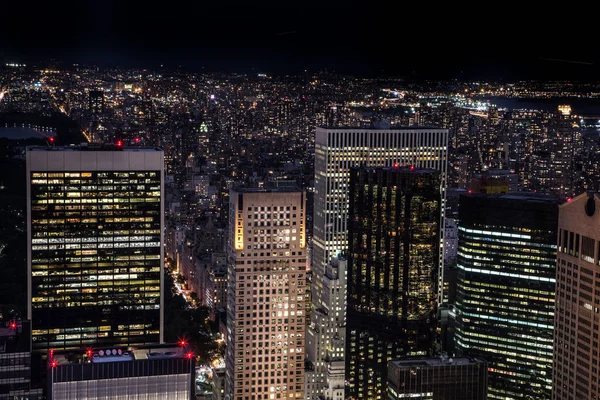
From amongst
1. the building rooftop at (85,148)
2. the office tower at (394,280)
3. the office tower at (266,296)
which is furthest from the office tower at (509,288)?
the building rooftop at (85,148)

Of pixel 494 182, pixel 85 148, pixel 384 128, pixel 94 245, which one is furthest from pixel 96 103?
pixel 494 182

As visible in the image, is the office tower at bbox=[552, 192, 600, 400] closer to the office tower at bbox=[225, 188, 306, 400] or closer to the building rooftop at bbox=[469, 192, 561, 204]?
the building rooftop at bbox=[469, 192, 561, 204]

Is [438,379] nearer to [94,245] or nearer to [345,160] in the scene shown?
[94,245]

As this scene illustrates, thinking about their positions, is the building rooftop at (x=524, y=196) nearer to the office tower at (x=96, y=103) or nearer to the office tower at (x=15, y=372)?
the office tower at (x=96, y=103)

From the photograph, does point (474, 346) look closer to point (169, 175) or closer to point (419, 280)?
point (419, 280)

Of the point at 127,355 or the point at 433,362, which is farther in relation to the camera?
the point at 433,362

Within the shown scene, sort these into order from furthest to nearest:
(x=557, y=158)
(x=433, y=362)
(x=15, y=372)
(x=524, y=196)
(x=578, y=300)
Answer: (x=557, y=158) < (x=524, y=196) < (x=433, y=362) < (x=15, y=372) < (x=578, y=300)

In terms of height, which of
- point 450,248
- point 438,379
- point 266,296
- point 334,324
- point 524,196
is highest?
point 524,196

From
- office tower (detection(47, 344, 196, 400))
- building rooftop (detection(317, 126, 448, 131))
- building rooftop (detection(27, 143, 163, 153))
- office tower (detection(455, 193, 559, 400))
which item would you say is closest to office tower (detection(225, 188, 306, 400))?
building rooftop (detection(27, 143, 163, 153))
